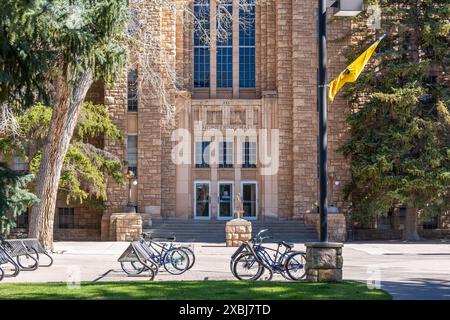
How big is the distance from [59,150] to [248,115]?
49.6 feet

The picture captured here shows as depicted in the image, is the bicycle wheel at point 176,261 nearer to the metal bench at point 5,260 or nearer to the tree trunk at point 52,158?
the metal bench at point 5,260

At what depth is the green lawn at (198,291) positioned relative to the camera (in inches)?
484

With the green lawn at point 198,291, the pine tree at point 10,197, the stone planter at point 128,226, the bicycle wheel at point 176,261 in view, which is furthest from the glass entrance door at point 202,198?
the pine tree at point 10,197

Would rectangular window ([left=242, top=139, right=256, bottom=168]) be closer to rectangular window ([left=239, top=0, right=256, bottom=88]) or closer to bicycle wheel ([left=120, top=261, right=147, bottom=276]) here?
rectangular window ([left=239, top=0, right=256, bottom=88])

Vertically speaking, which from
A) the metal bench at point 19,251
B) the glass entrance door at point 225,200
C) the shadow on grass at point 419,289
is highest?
the glass entrance door at point 225,200

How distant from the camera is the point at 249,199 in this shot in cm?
3966

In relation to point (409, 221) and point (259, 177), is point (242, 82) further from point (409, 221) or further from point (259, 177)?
point (409, 221)

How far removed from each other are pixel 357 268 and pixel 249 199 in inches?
766

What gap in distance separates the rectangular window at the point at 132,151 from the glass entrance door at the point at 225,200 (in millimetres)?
4703

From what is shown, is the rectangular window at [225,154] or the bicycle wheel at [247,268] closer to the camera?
the bicycle wheel at [247,268]

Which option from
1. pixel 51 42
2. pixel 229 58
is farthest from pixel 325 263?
pixel 229 58

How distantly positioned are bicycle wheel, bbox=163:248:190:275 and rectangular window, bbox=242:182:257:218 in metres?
20.6

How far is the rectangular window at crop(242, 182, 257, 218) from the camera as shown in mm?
39562

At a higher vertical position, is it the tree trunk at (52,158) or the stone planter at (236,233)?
the tree trunk at (52,158)
